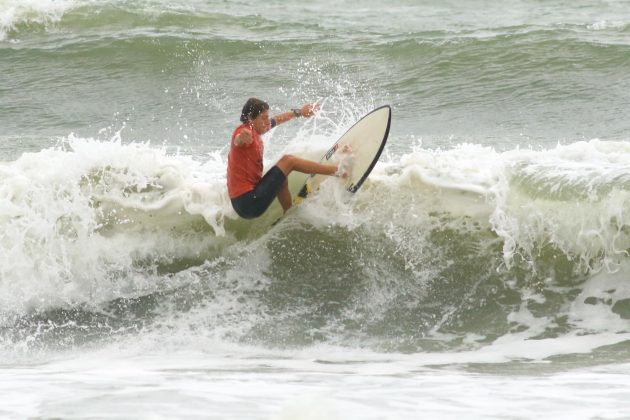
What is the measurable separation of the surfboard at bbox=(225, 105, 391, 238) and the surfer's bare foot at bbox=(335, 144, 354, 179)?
0.02m

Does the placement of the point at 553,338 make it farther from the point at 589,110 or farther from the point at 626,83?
the point at 626,83

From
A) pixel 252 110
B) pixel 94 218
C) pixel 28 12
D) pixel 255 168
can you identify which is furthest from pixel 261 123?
pixel 28 12

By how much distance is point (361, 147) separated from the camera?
793cm

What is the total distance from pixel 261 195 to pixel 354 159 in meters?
0.83

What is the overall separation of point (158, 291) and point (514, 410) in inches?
150

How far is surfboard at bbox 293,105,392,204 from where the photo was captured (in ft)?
25.7

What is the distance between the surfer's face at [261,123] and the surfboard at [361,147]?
70cm

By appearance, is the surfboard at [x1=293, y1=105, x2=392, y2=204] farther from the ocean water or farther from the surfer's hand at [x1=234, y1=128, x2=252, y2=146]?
the surfer's hand at [x1=234, y1=128, x2=252, y2=146]

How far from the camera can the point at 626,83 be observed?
13500 millimetres

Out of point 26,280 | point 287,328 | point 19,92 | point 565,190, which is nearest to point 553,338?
point 565,190

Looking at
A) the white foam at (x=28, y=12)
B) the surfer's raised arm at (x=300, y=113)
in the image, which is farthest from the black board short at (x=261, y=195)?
the white foam at (x=28, y=12)

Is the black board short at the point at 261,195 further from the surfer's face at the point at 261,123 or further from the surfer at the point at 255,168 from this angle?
the surfer's face at the point at 261,123

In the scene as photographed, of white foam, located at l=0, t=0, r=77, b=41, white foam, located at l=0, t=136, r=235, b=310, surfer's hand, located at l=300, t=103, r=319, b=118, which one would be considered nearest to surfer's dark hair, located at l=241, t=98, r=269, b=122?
surfer's hand, located at l=300, t=103, r=319, b=118

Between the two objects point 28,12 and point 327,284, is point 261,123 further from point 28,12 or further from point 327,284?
point 28,12
